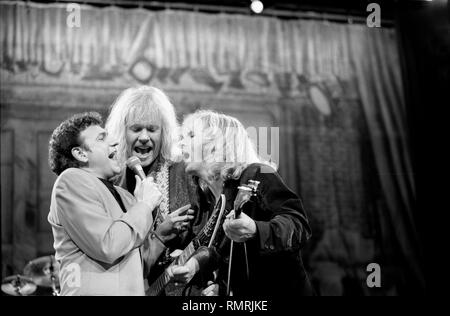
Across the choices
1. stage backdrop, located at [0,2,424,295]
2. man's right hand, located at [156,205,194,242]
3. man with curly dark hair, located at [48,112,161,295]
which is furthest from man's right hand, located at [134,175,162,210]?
stage backdrop, located at [0,2,424,295]

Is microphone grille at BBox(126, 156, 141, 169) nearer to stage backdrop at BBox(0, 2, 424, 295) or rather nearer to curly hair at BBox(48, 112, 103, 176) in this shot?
curly hair at BBox(48, 112, 103, 176)

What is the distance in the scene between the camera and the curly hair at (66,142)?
2766 millimetres

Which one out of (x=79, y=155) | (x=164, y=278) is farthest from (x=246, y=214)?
(x=79, y=155)

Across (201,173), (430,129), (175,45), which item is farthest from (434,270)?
(175,45)

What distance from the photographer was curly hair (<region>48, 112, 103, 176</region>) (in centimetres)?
277

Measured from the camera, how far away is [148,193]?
2.75m

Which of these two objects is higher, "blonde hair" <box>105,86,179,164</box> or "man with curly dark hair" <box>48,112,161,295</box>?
"blonde hair" <box>105,86,179,164</box>

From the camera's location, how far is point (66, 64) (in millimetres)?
3195

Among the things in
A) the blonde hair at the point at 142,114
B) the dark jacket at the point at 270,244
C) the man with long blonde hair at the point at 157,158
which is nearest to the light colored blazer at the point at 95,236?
the man with long blonde hair at the point at 157,158

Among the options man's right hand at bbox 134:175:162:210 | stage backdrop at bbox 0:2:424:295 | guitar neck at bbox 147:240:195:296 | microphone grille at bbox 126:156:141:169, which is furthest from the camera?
stage backdrop at bbox 0:2:424:295

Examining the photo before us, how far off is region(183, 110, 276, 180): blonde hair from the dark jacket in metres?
0.05

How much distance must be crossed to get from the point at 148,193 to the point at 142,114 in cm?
47

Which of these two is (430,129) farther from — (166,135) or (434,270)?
(166,135)

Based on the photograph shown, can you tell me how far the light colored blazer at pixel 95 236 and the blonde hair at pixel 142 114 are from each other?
1.25 ft
